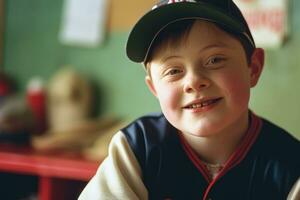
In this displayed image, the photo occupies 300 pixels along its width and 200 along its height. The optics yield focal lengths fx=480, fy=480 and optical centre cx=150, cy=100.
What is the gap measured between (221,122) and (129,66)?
85cm

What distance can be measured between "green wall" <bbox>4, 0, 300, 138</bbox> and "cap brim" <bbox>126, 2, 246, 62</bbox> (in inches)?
25.3

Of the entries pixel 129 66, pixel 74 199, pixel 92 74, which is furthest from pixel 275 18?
pixel 74 199

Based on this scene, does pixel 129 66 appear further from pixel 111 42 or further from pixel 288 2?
pixel 288 2

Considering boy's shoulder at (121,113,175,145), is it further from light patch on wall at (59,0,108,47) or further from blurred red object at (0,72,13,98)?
blurred red object at (0,72,13,98)

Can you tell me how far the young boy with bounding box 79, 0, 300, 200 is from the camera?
0.68 metres

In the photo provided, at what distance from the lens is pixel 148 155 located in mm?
771

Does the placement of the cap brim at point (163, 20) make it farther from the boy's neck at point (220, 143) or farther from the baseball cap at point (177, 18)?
the boy's neck at point (220, 143)

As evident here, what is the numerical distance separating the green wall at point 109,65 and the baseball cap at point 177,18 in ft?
1.96

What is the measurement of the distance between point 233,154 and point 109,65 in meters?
0.85

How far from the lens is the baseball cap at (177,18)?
0.67 m

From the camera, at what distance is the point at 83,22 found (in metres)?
1.58

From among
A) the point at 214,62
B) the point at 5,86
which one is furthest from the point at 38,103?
the point at 214,62

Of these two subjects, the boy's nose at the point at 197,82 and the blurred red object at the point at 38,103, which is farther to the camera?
the blurred red object at the point at 38,103

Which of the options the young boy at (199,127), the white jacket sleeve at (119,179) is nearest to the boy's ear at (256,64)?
the young boy at (199,127)
